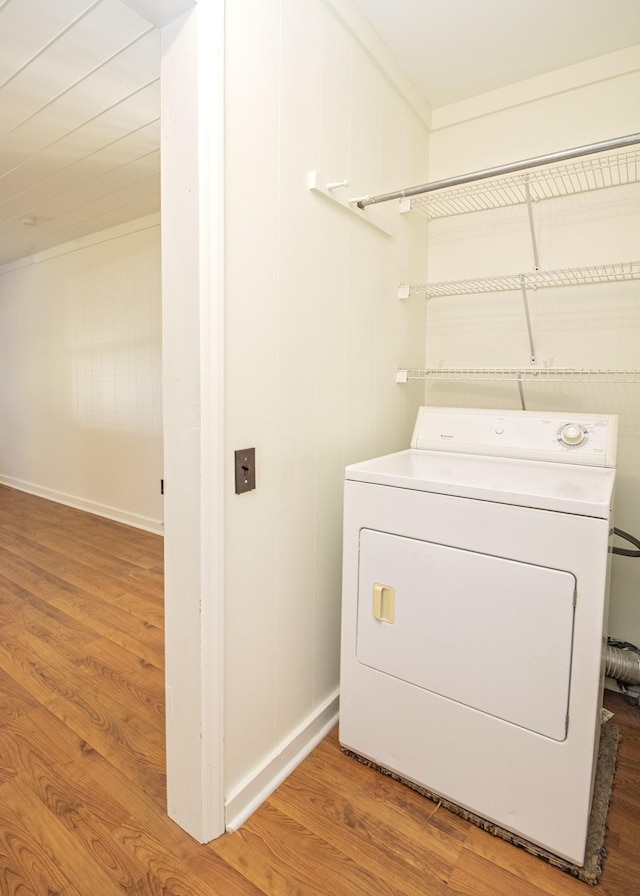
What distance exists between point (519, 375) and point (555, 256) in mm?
499

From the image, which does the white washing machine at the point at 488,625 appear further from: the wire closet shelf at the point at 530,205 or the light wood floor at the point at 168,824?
the wire closet shelf at the point at 530,205

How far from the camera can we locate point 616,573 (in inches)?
75.6

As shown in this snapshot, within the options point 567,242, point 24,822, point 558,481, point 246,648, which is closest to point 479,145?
point 567,242

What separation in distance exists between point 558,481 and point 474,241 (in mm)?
1313

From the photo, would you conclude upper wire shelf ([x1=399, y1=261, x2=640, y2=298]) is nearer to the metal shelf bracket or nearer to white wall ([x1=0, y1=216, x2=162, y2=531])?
the metal shelf bracket

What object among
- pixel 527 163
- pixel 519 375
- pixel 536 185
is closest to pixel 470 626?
pixel 519 375

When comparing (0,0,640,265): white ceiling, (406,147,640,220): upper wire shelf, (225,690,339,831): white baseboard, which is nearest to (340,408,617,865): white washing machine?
(225,690,339,831): white baseboard

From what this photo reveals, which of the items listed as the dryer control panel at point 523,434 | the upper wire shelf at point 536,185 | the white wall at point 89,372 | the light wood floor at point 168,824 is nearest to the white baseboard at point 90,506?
the white wall at point 89,372

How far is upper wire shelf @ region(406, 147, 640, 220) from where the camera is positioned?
1.67m

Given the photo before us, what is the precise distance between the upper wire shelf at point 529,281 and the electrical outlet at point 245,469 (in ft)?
3.54

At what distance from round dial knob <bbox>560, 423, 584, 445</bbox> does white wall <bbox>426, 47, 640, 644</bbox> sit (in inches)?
17.9

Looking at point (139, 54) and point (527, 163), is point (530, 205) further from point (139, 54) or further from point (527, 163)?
point (139, 54)

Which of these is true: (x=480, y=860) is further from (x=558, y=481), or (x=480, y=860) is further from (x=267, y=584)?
(x=558, y=481)

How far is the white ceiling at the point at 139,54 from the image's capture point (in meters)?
1.55
